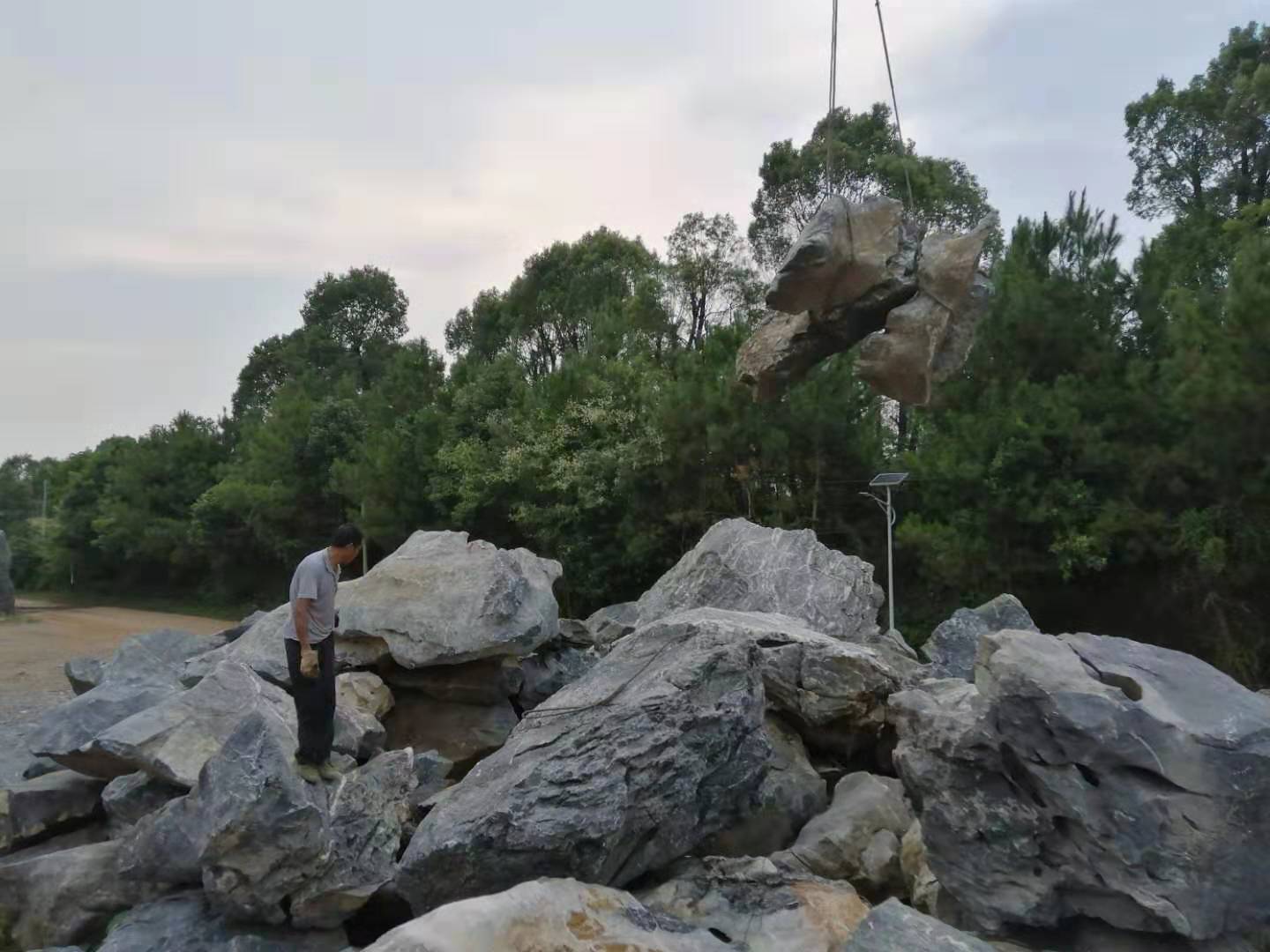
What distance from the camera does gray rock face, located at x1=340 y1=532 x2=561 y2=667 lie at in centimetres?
815

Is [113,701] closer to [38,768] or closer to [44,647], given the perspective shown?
[38,768]

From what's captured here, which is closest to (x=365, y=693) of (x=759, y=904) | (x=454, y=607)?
(x=454, y=607)

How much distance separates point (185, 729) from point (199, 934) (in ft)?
5.34

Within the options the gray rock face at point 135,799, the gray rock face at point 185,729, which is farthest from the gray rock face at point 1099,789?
the gray rock face at point 135,799

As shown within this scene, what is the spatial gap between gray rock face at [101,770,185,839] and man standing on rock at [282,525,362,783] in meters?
1.03

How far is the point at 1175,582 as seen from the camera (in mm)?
12094

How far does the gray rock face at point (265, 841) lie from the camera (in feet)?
16.6

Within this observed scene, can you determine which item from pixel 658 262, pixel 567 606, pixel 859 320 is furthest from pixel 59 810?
pixel 658 262

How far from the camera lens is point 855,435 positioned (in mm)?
16078

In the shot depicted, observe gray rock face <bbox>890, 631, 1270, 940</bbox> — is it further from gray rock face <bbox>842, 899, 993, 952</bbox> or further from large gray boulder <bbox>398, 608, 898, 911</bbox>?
large gray boulder <bbox>398, 608, 898, 911</bbox>

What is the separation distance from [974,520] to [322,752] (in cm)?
881

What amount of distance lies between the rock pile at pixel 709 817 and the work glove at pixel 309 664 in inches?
11.3

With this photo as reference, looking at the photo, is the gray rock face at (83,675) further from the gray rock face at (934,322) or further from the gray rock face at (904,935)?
the gray rock face at (904,935)

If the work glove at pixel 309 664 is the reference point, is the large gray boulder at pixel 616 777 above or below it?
below
